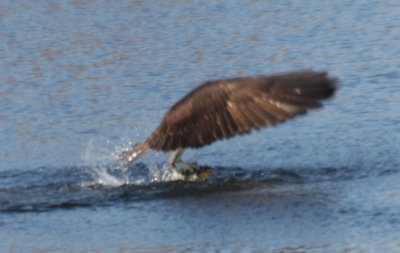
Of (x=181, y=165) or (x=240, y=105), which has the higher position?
(x=240, y=105)

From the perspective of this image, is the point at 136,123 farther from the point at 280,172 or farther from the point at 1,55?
the point at 1,55

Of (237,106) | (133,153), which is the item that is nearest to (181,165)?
(133,153)

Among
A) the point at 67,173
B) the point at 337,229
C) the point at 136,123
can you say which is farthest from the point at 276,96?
the point at 136,123

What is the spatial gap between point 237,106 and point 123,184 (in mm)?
1443

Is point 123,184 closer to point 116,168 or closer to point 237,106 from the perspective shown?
point 116,168

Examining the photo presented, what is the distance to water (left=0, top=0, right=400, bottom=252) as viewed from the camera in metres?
8.13

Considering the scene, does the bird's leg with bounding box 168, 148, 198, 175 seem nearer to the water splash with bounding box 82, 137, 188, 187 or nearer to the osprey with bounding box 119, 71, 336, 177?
the water splash with bounding box 82, 137, 188, 187

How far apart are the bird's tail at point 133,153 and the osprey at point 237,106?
236mm

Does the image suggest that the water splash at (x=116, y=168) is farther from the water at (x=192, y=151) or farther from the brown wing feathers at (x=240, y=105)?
the brown wing feathers at (x=240, y=105)

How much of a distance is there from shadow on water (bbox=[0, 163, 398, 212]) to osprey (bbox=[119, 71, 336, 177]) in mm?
468

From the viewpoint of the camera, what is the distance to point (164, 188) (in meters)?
9.34

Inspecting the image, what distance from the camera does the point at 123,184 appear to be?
9570 millimetres

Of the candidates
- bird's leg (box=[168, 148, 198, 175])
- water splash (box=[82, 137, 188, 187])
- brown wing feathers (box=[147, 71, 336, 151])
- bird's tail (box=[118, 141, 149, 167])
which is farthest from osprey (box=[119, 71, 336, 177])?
water splash (box=[82, 137, 188, 187])

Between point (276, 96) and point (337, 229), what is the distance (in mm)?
922
